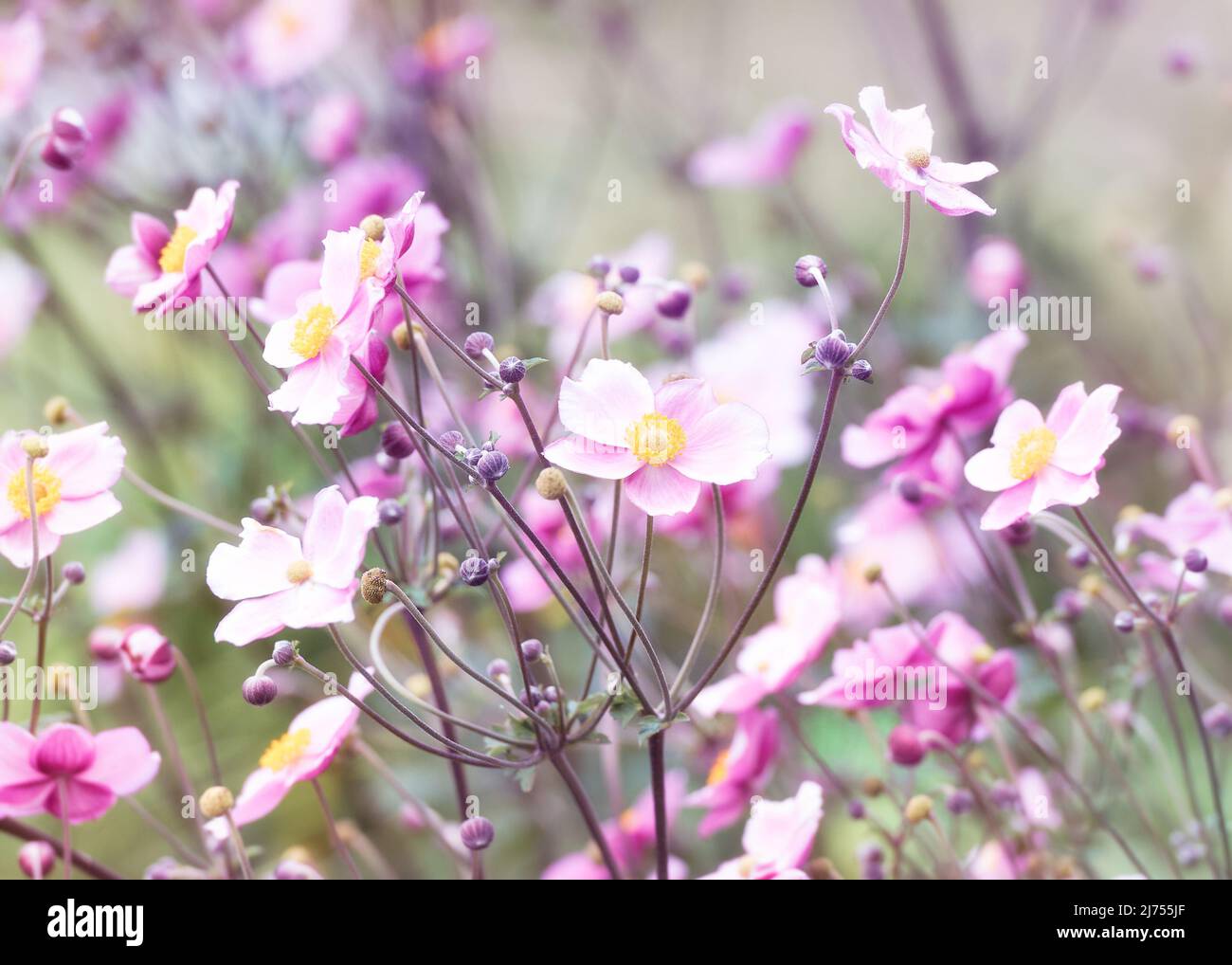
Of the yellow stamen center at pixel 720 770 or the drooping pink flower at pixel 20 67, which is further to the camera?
the drooping pink flower at pixel 20 67

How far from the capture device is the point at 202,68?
Answer: 825mm

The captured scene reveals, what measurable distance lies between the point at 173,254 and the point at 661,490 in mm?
221

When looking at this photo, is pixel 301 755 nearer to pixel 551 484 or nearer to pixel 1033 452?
pixel 551 484

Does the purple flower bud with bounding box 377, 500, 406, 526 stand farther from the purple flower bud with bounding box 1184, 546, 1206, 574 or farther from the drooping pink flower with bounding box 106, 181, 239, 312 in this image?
the purple flower bud with bounding box 1184, 546, 1206, 574

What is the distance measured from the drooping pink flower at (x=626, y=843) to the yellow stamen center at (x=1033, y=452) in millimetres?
216

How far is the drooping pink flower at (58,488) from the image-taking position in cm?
40

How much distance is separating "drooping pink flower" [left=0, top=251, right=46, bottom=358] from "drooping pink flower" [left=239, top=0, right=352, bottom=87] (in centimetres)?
22

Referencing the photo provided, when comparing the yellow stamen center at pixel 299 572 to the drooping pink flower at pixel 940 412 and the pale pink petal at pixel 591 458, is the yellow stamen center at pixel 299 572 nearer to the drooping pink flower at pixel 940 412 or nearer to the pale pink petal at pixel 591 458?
the pale pink petal at pixel 591 458

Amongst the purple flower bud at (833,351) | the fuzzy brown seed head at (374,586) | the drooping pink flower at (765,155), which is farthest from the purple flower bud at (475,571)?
the drooping pink flower at (765,155)

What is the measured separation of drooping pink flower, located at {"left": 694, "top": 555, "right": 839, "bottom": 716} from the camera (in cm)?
46

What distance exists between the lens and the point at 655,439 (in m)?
0.37

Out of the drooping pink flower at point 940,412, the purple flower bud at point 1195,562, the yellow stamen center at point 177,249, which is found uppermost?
the yellow stamen center at point 177,249
